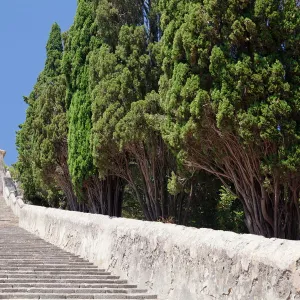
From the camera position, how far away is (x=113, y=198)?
20953mm

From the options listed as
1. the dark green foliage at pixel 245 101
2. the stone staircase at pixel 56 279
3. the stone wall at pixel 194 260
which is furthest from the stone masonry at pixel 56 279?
the dark green foliage at pixel 245 101

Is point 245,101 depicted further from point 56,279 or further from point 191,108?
point 56,279

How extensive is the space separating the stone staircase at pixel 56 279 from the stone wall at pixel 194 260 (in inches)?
8.2

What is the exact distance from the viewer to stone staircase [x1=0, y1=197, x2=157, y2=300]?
6.46 m

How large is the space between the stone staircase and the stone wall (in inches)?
8.2

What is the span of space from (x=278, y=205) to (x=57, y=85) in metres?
14.4

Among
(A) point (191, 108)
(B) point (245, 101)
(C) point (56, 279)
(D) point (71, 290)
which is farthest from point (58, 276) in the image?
(B) point (245, 101)

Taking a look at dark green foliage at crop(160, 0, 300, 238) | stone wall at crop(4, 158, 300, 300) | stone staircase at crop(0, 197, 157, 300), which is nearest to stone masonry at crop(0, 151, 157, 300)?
stone staircase at crop(0, 197, 157, 300)

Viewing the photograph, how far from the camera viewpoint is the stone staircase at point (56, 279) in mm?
6457

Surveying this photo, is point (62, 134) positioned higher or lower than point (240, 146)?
higher

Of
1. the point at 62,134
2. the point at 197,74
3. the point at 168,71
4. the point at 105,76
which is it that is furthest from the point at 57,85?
the point at 197,74

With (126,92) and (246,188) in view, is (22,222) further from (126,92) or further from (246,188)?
(246,188)

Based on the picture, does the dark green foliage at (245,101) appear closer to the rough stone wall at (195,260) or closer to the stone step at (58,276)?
the rough stone wall at (195,260)

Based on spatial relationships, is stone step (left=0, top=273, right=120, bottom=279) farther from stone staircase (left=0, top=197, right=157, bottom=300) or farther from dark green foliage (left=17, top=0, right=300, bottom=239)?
dark green foliage (left=17, top=0, right=300, bottom=239)
